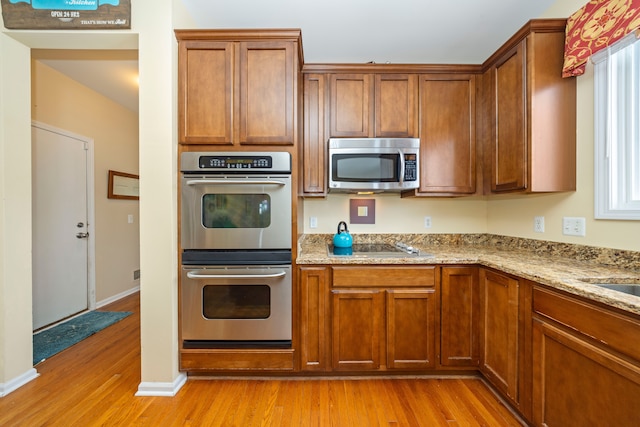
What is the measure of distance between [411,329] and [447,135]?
1.56 m

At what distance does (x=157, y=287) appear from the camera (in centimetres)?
174

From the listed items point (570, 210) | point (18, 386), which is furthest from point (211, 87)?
point (570, 210)

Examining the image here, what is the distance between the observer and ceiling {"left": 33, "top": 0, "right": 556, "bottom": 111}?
1.87m

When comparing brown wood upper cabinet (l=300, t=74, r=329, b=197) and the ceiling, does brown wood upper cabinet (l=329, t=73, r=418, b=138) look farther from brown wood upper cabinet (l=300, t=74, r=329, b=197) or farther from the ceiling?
the ceiling

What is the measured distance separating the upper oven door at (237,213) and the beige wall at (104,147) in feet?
7.50

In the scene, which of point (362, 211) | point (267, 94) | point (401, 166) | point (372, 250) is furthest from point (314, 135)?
point (372, 250)

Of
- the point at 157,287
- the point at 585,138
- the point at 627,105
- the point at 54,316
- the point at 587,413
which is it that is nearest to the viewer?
the point at 587,413

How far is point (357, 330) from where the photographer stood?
184cm

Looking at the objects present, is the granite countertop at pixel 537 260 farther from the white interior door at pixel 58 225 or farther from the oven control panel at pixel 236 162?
the white interior door at pixel 58 225

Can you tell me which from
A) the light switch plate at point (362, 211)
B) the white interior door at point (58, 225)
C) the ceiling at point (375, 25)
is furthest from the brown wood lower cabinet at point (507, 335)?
the white interior door at point (58, 225)

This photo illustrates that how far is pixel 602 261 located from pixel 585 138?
753mm

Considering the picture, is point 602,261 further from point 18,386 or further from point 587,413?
point 18,386

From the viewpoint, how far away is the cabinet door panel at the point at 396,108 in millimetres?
2168

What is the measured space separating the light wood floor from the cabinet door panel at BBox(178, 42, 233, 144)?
170 cm
